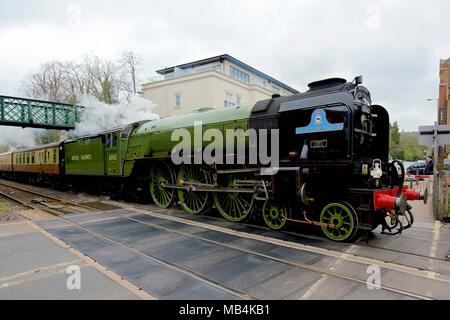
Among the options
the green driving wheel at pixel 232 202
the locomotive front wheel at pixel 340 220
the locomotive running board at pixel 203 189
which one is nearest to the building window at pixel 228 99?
the locomotive running board at pixel 203 189

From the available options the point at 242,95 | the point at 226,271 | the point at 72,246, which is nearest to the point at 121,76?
the point at 242,95

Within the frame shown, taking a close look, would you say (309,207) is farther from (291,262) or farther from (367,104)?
(367,104)

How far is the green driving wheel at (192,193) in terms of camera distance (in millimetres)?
8386

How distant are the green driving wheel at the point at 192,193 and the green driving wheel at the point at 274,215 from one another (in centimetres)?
212

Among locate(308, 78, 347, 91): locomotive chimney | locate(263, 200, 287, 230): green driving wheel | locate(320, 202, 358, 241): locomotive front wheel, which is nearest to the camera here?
locate(320, 202, 358, 241): locomotive front wheel

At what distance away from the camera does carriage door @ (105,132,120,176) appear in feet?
36.6

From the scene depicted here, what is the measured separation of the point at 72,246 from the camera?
17.3 feet

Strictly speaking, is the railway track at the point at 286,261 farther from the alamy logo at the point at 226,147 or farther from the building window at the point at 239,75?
Result: the building window at the point at 239,75

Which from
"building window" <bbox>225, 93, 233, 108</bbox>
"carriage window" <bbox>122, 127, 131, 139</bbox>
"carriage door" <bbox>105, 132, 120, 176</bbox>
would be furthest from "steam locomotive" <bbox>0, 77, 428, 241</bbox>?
"building window" <bbox>225, 93, 233, 108</bbox>

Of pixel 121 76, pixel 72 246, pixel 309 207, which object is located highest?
pixel 121 76

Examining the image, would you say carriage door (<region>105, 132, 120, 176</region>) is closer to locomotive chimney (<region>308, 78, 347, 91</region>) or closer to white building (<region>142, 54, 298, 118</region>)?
locomotive chimney (<region>308, 78, 347, 91</region>)

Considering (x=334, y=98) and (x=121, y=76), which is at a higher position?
(x=121, y=76)

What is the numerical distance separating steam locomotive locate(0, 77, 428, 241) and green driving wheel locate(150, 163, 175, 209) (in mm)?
38
